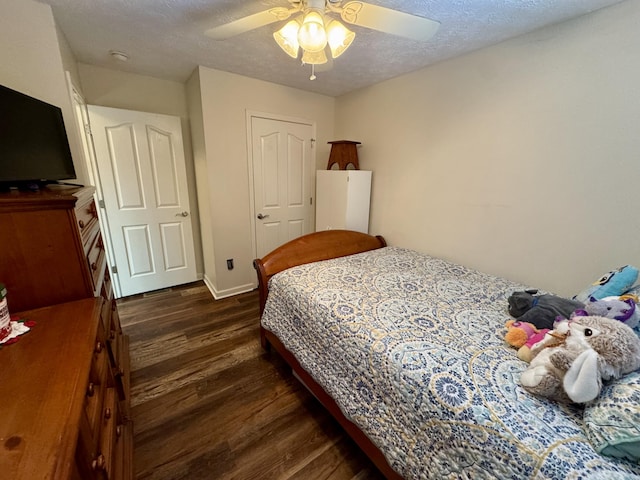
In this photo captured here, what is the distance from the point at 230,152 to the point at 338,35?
1717 millimetres

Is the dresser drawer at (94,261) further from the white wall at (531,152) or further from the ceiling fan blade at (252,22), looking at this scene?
the white wall at (531,152)

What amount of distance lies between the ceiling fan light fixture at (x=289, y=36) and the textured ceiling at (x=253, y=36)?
27 centimetres

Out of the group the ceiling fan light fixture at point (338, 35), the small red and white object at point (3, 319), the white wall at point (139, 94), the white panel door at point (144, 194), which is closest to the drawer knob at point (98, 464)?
the small red and white object at point (3, 319)

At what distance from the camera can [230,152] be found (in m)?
2.68

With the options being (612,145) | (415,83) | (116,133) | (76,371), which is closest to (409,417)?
(76,371)

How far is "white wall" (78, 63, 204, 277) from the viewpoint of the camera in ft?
8.02

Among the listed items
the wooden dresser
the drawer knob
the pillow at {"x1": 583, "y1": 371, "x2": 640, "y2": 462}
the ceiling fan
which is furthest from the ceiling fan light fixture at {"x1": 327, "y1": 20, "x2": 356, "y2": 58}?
the drawer knob

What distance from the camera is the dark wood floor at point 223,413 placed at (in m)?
1.30

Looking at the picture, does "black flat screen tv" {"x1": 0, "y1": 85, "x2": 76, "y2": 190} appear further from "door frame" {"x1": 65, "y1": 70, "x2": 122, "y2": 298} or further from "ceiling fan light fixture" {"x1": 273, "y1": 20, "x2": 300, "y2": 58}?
"ceiling fan light fixture" {"x1": 273, "y1": 20, "x2": 300, "y2": 58}

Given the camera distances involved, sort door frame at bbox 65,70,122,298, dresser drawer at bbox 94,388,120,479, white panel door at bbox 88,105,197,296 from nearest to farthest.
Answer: dresser drawer at bbox 94,388,120,479, door frame at bbox 65,70,122,298, white panel door at bbox 88,105,197,296

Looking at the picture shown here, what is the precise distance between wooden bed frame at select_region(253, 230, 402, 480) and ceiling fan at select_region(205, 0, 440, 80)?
4.24 ft

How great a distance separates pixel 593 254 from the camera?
1.58 meters

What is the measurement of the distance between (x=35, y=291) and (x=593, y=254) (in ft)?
9.30

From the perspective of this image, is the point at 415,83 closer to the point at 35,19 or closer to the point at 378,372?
the point at 378,372
